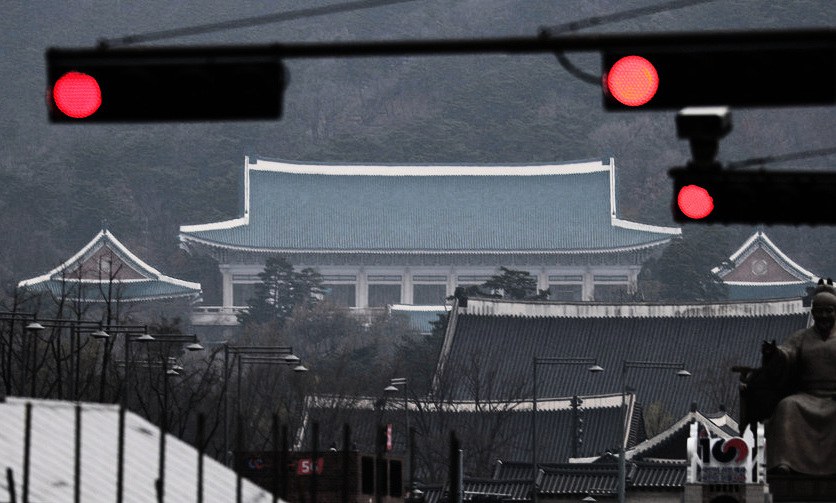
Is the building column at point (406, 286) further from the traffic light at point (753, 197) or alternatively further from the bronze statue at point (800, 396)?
the traffic light at point (753, 197)

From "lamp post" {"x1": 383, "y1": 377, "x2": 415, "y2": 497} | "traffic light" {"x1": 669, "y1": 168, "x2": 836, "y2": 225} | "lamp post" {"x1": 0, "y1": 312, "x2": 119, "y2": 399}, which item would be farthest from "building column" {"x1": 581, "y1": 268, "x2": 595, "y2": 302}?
"traffic light" {"x1": 669, "y1": 168, "x2": 836, "y2": 225}

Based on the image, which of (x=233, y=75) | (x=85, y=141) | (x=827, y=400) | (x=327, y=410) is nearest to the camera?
(x=233, y=75)

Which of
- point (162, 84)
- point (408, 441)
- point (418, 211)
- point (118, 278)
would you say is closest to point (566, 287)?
point (418, 211)

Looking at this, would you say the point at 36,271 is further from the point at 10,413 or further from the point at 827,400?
the point at 10,413

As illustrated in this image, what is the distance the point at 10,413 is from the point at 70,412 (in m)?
0.97

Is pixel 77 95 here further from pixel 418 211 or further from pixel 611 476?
pixel 418 211

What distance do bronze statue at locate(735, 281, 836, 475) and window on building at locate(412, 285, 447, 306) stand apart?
112344 mm

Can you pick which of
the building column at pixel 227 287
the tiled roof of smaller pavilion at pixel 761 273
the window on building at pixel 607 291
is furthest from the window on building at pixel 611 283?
the building column at pixel 227 287

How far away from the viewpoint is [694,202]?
15805mm

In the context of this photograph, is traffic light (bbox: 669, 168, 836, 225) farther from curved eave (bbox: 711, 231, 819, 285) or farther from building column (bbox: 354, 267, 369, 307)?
building column (bbox: 354, 267, 369, 307)

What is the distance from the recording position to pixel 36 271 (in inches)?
6432

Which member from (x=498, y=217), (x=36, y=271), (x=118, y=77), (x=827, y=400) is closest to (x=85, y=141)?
(x=36, y=271)

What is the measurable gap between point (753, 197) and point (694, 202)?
660 millimetres

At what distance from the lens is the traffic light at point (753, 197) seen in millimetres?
15672
